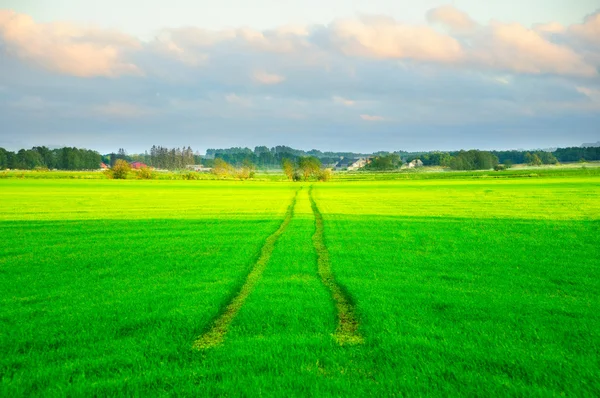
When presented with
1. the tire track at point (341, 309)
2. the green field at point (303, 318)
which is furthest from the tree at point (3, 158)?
the tire track at point (341, 309)

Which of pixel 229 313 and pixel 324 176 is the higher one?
pixel 324 176

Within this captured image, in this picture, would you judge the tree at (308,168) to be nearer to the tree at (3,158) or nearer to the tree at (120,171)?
the tree at (120,171)

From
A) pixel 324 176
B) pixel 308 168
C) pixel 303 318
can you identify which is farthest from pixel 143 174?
pixel 303 318

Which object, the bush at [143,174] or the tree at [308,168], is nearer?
the bush at [143,174]

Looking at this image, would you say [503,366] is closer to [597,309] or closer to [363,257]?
[597,309]

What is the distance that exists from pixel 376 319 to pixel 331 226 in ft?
53.2

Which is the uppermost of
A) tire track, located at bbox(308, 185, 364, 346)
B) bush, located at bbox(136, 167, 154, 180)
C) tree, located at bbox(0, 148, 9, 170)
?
tree, located at bbox(0, 148, 9, 170)

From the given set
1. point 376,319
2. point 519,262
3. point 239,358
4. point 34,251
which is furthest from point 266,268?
point 34,251

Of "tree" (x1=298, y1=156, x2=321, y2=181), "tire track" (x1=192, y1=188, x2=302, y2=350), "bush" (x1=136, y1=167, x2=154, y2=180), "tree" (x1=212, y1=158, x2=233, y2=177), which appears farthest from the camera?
"tree" (x1=212, y1=158, x2=233, y2=177)

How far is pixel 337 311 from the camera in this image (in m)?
8.69

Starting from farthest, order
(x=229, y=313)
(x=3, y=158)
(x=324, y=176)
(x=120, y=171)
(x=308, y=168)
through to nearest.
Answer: (x=3, y=158), (x=308, y=168), (x=324, y=176), (x=120, y=171), (x=229, y=313)

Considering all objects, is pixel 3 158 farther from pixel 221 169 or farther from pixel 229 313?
pixel 229 313

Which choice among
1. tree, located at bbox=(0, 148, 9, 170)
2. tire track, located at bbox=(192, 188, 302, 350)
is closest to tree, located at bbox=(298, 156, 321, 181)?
tire track, located at bbox=(192, 188, 302, 350)

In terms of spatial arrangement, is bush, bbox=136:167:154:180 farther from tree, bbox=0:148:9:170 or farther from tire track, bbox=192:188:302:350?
tire track, bbox=192:188:302:350
